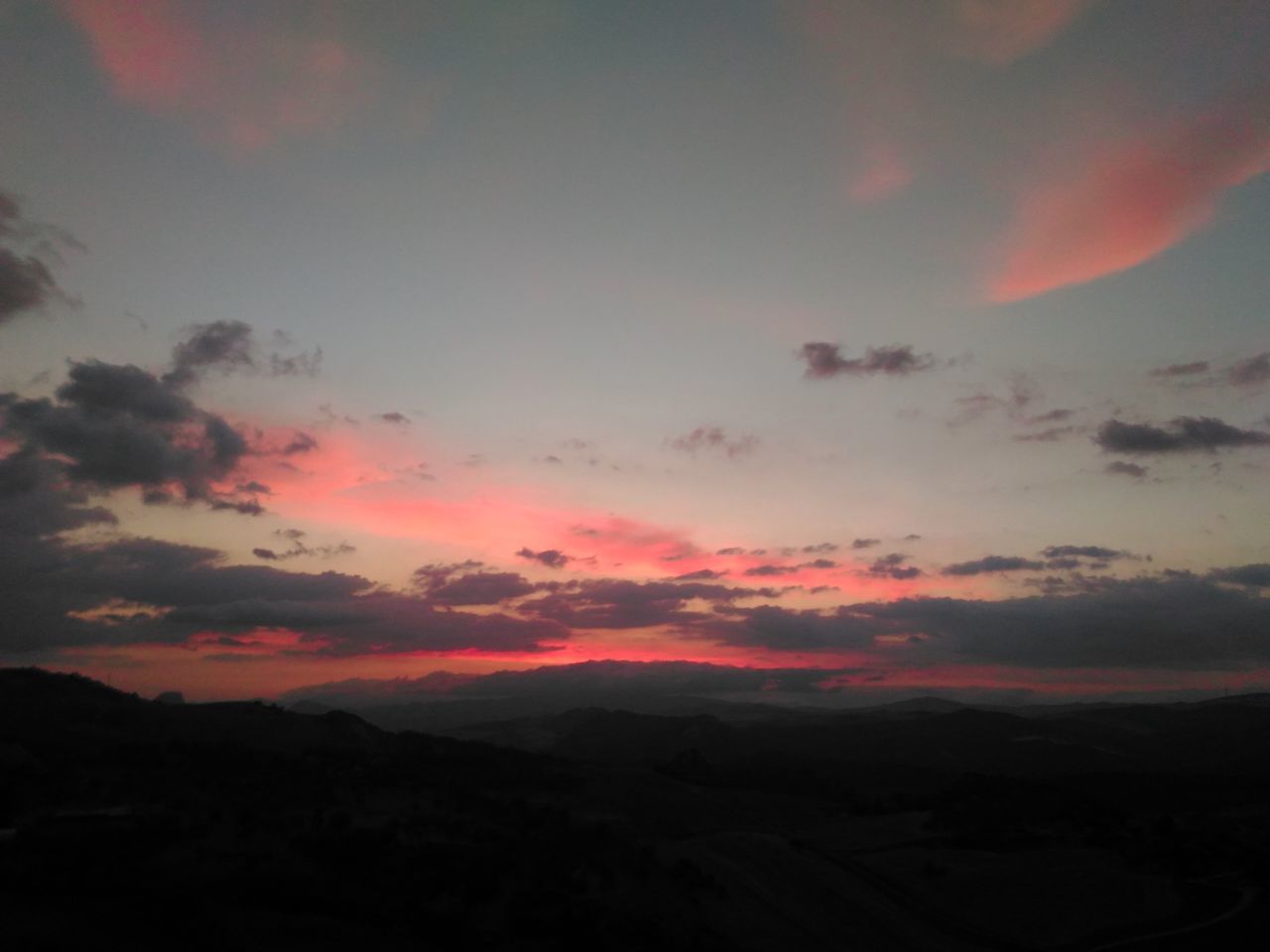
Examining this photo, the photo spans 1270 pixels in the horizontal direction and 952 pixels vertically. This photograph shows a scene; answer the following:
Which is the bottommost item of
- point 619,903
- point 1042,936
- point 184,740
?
point 1042,936

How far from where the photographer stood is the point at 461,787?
233 feet

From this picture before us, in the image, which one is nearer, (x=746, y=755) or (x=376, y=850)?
(x=376, y=850)

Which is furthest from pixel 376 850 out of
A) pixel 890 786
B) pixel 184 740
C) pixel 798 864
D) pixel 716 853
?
pixel 890 786

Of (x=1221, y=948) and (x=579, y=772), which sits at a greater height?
(x=579, y=772)

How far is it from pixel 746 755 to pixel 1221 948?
114 m

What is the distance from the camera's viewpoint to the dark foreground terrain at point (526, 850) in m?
32.7

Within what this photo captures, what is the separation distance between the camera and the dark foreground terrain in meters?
32.7

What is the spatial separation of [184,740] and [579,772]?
128 ft

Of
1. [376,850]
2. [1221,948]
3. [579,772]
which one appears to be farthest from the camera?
[579,772]

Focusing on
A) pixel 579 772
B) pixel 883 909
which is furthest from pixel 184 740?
pixel 883 909

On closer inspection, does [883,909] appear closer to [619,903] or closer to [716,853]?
[716,853]

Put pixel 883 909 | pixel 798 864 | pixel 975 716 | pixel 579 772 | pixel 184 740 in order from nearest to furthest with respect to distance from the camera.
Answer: pixel 883 909 → pixel 798 864 → pixel 184 740 → pixel 579 772 → pixel 975 716

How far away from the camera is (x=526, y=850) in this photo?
155 ft

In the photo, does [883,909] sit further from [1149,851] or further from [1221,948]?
[1149,851]
